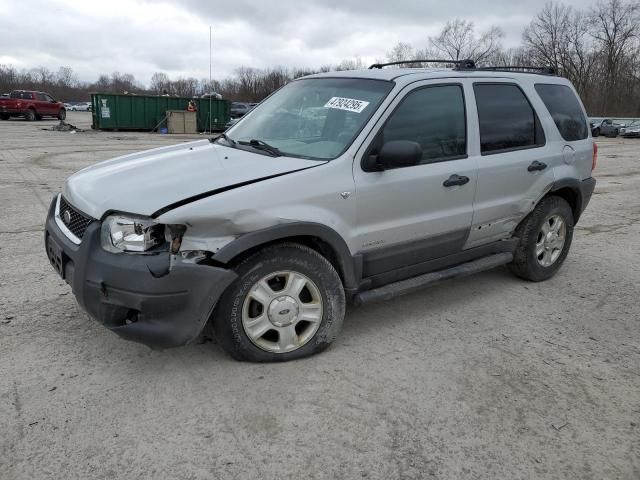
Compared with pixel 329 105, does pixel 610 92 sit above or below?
above

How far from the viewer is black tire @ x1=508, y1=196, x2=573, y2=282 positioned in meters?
4.67

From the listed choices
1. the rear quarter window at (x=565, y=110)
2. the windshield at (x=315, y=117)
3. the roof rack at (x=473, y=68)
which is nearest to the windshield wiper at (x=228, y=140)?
the windshield at (x=315, y=117)

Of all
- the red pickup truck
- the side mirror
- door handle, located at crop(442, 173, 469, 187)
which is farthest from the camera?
the red pickup truck

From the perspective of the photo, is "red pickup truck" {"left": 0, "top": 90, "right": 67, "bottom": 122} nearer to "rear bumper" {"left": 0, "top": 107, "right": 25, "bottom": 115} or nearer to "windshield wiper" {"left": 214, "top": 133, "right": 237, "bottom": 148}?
"rear bumper" {"left": 0, "top": 107, "right": 25, "bottom": 115}

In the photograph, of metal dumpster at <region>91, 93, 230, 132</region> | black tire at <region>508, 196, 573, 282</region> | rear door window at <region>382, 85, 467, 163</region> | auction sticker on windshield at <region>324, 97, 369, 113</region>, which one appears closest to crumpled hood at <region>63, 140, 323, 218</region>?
auction sticker on windshield at <region>324, 97, 369, 113</region>

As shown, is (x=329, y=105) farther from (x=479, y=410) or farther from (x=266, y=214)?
(x=479, y=410)

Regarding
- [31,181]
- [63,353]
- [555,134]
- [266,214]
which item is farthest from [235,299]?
[31,181]

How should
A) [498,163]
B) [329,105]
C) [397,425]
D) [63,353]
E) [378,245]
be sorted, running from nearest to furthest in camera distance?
1. [397,425]
2. [63,353]
3. [378,245]
4. [329,105]
5. [498,163]

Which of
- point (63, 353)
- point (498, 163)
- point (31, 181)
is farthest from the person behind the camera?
point (31, 181)

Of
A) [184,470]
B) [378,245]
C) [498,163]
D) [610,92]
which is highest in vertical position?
[610,92]

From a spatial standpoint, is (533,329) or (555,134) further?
(555,134)

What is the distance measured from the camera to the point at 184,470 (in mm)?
2381

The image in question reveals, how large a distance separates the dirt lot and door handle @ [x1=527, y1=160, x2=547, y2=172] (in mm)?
1090

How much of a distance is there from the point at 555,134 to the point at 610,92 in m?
66.8
